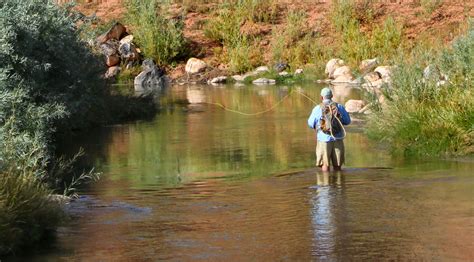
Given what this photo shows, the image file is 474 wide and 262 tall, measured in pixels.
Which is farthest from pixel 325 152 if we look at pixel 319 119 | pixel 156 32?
pixel 156 32

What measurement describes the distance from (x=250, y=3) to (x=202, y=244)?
38084mm

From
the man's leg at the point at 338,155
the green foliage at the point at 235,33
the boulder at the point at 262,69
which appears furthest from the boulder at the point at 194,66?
the man's leg at the point at 338,155

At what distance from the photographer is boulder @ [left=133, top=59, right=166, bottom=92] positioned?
4211cm

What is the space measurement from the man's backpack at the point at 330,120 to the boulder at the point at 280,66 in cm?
2635

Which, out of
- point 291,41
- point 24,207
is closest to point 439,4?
point 291,41

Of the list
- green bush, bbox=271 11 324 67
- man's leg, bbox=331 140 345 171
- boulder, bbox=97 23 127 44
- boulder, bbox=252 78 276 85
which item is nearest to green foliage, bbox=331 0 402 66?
green bush, bbox=271 11 324 67

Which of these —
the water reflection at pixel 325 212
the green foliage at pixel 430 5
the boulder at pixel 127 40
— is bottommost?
the water reflection at pixel 325 212

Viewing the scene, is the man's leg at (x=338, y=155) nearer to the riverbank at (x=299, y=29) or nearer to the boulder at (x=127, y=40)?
the riverbank at (x=299, y=29)

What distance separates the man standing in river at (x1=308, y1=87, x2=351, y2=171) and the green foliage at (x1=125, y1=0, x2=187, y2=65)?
28.3m

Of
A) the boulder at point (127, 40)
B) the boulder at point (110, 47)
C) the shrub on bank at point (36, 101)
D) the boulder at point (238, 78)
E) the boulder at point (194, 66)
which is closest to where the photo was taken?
the shrub on bank at point (36, 101)

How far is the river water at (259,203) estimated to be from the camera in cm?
1184

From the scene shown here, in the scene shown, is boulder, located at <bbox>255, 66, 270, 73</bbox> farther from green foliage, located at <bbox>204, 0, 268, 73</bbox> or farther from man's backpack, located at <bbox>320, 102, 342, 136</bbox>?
man's backpack, located at <bbox>320, 102, 342, 136</bbox>

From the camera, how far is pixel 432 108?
19.8m

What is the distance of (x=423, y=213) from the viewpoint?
44.5ft
